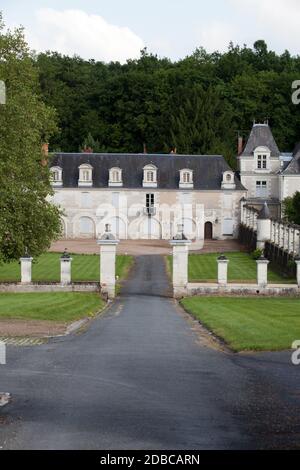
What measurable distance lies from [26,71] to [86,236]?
111 ft

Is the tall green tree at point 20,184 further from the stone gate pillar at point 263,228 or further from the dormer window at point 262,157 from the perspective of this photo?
the dormer window at point 262,157

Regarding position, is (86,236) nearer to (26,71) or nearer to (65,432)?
(26,71)

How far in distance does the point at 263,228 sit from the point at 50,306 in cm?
3265

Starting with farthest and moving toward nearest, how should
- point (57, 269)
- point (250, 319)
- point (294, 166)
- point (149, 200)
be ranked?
point (294, 166) < point (149, 200) < point (57, 269) < point (250, 319)

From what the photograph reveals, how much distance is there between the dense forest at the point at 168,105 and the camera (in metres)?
102

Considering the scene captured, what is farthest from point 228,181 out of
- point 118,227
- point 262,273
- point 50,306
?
point 50,306

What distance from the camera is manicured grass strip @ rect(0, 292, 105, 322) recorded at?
1173 inches

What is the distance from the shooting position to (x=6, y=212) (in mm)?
37906

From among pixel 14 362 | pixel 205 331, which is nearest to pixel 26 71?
pixel 205 331

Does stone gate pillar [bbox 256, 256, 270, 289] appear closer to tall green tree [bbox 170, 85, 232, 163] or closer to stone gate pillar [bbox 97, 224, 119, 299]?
stone gate pillar [bbox 97, 224, 119, 299]

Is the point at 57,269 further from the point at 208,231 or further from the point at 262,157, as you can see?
the point at 262,157

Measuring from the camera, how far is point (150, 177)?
3172 inches

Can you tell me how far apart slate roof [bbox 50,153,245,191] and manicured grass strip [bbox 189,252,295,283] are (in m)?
14.8

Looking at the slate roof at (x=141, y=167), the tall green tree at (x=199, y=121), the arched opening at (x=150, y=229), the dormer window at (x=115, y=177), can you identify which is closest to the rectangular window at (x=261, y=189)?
the slate roof at (x=141, y=167)
